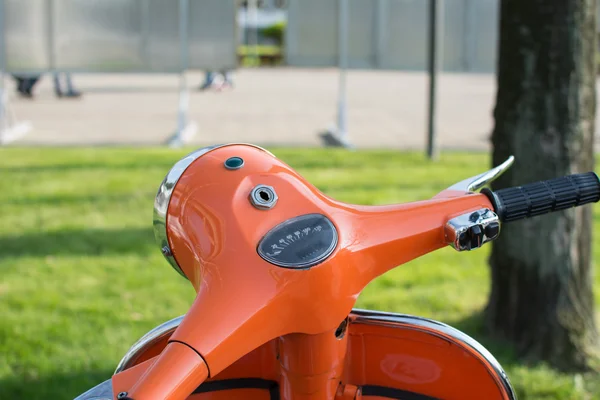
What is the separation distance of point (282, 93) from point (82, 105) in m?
4.52

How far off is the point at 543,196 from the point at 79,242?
4106mm

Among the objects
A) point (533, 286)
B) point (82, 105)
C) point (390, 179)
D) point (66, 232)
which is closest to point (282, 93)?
point (82, 105)

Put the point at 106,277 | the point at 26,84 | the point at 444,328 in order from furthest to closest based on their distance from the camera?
the point at 26,84, the point at 106,277, the point at 444,328

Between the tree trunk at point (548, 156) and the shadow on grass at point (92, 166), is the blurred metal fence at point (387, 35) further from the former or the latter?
the tree trunk at point (548, 156)

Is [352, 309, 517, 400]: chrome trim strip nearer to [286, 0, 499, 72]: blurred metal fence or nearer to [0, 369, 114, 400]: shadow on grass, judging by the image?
[0, 369, 114, 400]: shadow on grass

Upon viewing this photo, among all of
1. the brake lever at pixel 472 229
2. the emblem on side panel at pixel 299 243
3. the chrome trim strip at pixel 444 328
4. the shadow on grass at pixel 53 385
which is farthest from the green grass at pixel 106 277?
the emblem on side panel at pixel 299 243

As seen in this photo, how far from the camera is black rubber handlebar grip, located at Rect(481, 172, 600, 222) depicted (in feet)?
3.77

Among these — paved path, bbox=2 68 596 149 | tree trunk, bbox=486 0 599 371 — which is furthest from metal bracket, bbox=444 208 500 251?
paved path, bbox=2 68 596 149

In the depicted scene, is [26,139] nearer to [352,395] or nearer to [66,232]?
[66,232]

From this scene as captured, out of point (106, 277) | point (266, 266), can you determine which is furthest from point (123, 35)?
point (266, 266)

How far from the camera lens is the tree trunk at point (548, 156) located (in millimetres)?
2801

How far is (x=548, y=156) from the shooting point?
2898 mm

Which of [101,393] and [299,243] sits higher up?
[299,243]

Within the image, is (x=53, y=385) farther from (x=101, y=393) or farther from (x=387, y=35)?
(x=387, y=35)
